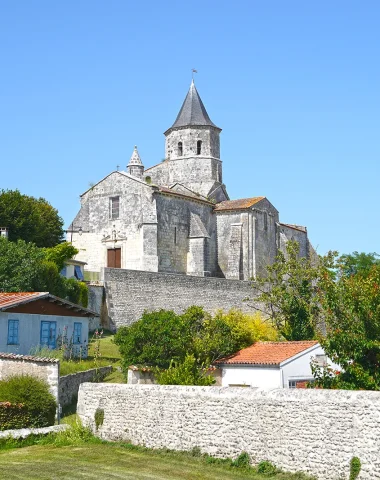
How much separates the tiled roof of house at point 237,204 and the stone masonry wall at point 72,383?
29.0 m

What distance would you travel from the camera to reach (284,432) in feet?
48.5

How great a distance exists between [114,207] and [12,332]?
992 inches

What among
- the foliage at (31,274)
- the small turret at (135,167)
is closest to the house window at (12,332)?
the foliage at (31,274)

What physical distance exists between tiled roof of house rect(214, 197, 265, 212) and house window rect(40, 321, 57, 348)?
27.1 meters

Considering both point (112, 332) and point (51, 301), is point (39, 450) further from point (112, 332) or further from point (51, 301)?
point (112, 332)

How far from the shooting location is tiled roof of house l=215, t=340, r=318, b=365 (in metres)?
25.6

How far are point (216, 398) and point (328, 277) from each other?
24.1 ft

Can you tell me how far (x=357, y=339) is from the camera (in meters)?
19.7

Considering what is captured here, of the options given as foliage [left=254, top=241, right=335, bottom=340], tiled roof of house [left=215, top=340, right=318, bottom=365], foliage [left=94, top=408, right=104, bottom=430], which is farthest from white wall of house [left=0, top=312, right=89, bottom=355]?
foliage [left=254, top=241, right=335, bottom=340]

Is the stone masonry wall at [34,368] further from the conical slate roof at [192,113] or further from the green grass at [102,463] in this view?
the conical slate roof at [192,113]

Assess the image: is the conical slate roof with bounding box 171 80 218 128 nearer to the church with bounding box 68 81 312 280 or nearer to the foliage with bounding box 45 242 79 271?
the church with bounding box 68 81 312 280

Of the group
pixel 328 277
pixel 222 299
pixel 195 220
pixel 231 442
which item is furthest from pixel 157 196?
pixel 231 442

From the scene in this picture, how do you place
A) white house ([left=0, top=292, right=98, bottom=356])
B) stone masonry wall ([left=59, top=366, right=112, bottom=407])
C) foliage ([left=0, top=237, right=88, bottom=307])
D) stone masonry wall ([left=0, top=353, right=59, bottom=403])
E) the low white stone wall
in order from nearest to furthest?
1. the low white stone wall
2. stone masonry wall ([left=0, top=353, right=59, bottom=403])
3. stone masonry wall ([left=59, top=366, right=112, bottom=407])
4. white house ([left=0, top=292, right=98, bottom=356])
5. foliage ([left=0, top=237, right=88, bottom=307])

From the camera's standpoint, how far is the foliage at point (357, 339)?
19.3 m
